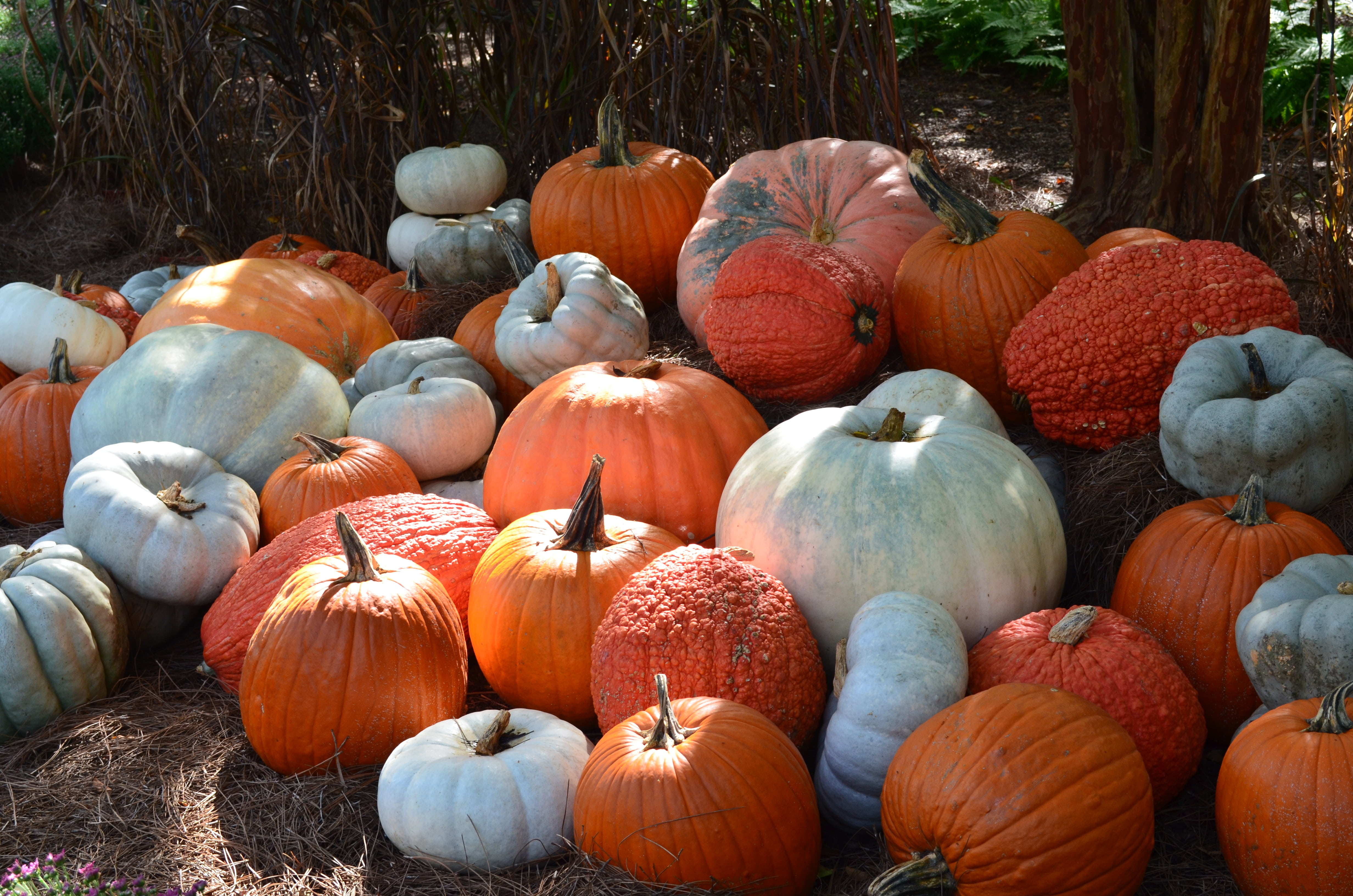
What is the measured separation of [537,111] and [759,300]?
2660 millimetres

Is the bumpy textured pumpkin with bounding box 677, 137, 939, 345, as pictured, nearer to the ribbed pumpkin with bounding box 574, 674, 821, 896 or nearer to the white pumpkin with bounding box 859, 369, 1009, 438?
the white pumpkin with bounding box 859, 369, 1009, 438

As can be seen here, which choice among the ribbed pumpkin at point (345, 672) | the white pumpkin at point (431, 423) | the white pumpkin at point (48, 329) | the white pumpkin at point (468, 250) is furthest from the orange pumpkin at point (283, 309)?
the ribbed pumpkin at point (345, 672)

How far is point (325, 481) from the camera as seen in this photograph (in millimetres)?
3273

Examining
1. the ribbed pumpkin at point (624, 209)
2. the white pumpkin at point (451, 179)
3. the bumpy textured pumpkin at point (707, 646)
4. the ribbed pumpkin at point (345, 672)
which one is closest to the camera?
the bumpy textured pumpkin at point (707, 646)

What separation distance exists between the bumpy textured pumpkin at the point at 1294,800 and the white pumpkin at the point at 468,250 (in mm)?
3813

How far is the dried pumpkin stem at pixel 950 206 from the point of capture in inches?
132

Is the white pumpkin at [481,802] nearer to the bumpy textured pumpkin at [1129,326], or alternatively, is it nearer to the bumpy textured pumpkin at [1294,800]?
the bumpy textured pumpkin at [1294,800]

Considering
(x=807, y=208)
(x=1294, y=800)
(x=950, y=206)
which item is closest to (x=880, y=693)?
(x=1294, y=800)

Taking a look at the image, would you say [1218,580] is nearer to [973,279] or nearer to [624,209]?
[973,279]

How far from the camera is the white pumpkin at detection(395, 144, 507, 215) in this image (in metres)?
5.19

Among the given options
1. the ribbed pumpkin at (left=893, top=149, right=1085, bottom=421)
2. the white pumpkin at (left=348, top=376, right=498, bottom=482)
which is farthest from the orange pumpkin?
the ribbed pumpkin at (left=893, top=149, right=1085, bottom=421)

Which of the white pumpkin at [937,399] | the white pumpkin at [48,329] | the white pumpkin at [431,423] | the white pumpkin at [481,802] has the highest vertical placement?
the white pumpkin at [48,329]

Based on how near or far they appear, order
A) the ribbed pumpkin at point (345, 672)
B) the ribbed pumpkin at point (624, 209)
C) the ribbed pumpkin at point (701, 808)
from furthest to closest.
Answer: the ribbed pumpkin at point (624, 209) < the ribbed pumpkin at point (345, 672) < the ribbed pumpkin at point (701, 808)

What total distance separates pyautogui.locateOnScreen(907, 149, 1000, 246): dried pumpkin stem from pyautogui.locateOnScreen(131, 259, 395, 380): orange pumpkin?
7.36ft
